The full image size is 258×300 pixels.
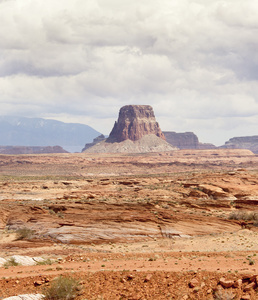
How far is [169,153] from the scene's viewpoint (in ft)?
645

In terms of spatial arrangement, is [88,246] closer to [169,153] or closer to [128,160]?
[128,160]

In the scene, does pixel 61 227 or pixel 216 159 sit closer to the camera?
pixel 61 227

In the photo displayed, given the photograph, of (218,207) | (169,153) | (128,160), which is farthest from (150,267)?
(169,153)

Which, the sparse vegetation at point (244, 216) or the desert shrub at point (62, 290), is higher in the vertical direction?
the desert shrub at point (62, 290)

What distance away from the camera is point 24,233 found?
28031mm

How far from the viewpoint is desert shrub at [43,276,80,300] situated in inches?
486

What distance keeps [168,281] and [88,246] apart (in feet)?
46.4

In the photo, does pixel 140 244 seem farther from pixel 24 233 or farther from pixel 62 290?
pixel 62 290

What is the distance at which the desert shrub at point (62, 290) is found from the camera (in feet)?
40.5

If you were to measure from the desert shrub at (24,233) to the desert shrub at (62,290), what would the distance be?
15587mm

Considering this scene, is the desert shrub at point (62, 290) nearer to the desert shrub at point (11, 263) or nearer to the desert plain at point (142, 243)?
the desert plain at point (142, 243)

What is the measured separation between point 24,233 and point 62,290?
1659 cm

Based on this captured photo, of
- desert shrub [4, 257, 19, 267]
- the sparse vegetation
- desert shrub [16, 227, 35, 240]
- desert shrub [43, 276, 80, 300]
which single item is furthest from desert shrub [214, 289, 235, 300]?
the sparse vegetation

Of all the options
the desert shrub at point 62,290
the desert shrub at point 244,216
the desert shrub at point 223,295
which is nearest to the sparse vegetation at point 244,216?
the desert shrub at point 244,216
